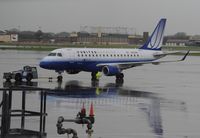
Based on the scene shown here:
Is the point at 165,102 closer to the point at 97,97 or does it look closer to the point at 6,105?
the point at 97,97

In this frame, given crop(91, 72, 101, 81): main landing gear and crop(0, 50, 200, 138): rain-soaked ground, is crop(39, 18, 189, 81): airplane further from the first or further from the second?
crop(0, 50, 200, 138): rain-soaked ground

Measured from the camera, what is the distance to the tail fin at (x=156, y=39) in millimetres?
59000

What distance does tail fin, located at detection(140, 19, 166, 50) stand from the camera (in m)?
59.0

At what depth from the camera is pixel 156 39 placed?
198 ft

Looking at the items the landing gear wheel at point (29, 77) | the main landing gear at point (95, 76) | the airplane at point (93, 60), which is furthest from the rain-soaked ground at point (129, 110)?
the main landing gear at point (95, 76)

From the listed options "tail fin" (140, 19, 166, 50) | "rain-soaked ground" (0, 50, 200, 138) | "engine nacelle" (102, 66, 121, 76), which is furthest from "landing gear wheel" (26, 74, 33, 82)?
"tail fin" (140, 19, 166, 50)

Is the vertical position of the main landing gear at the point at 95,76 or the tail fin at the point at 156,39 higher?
the tail fin at the point at 156,39

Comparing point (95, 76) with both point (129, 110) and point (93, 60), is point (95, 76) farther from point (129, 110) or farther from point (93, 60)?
point (129, 110)

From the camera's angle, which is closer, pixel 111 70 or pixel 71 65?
pixel 111 70

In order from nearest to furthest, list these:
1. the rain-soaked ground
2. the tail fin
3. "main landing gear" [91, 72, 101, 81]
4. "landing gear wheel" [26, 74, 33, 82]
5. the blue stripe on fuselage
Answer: the rain-soaked ground
"landing gear wheel" [26, 74, 33, 82]
the blue stripe on fuselage
"main landing gear" [91, 72, 101, 81]
the tail fin

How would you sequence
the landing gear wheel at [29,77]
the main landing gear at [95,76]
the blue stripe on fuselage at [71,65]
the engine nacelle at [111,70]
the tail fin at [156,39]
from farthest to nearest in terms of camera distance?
the tail fin at [156,39], the main landing gear at [95,76], the blue stripe on fuselage at [71,65], the engine nacelle at [111,70], the landing gear wheel at [29,77]

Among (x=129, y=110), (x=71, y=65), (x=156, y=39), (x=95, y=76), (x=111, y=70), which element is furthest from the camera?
(x=156, y=39)

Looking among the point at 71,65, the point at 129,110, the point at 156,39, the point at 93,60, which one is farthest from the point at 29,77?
the point at 129,110

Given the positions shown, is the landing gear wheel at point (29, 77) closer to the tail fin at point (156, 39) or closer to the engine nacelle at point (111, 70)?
the engine nacelle at point (111, 70)
